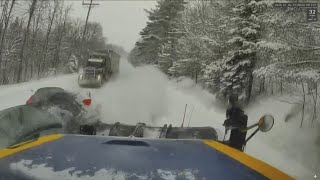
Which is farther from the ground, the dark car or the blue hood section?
the blue hood section

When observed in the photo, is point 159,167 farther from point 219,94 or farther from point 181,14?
point 181,14

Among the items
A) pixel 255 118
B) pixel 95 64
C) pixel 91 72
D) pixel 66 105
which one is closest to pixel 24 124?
pixel 66 105

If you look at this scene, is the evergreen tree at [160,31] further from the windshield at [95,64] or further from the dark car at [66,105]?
the dark car at [66,105]

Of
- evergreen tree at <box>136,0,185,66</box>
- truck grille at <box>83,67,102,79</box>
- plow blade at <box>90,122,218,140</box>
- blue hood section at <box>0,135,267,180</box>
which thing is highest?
evergreen tree at <box>136,0,185,66</box>

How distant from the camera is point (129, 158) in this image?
2.74 m

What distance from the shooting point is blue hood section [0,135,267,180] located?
8.46ft

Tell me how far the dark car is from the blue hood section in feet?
12.5

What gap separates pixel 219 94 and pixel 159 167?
91.8 ft

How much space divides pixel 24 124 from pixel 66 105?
7.70ft

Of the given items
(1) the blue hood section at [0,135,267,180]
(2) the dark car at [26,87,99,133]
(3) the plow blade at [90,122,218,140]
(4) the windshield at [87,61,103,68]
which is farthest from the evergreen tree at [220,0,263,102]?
(1) the blue hood section at [0,135,267,180]

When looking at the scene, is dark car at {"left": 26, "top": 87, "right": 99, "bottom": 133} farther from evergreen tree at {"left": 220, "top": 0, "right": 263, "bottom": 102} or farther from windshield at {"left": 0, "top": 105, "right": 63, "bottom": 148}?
evergreen tree at {"left": 220, "top": 0, "right": 263, "bottom": 102}

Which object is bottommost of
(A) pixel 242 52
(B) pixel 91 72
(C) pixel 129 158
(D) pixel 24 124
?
(B) pixel 91 72

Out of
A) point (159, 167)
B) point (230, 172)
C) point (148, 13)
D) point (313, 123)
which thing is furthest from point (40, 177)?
point (148, 13)

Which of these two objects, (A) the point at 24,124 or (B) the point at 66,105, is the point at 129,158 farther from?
(B) the point at 66,105
